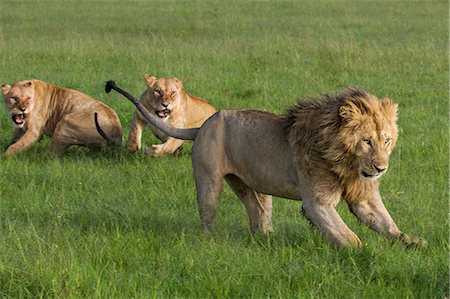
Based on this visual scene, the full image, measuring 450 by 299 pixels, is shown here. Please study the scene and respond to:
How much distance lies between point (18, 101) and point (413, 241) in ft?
13.7

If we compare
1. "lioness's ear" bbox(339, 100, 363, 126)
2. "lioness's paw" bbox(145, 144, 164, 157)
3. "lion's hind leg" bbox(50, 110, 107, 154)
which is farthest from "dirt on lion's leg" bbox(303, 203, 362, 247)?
"lion's hind leg" bbox(50, 110, 107, 154)

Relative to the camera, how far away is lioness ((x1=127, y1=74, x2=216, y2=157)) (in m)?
7.35

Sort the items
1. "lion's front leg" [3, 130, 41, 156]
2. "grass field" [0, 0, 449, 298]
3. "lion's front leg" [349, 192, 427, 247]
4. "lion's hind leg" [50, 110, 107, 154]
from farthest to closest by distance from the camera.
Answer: "lion's hind leg" [50, 110, 107, 154] < "lion's front leg" [3, 130, 41, 156] < "lion's front leg" [349, 192, 427, 247] < "grass field" [0, 0, 449, 298]

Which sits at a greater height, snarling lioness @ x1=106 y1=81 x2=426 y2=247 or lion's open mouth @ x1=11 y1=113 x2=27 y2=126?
snarling lioness @ x1=106 y1=81 x2=426 y2=247

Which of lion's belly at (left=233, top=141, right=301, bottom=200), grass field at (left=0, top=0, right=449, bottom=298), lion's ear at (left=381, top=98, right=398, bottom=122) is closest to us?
grass field at (left=0, top=0, right=449, bottom=298)

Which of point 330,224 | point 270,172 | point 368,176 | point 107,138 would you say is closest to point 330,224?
point 330,224

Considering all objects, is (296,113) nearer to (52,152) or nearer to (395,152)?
(395,152)

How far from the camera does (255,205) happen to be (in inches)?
195

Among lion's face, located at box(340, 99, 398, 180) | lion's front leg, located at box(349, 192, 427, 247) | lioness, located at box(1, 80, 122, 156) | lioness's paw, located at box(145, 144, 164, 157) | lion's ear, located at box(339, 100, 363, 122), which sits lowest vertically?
lioness's paw, located at box(145, 144, 164, 157)

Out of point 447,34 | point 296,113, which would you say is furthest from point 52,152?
point 447,34

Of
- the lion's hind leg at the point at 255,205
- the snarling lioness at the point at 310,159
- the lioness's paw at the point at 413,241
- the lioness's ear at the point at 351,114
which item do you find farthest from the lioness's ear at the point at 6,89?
the lioness's paw at the point at 413,241

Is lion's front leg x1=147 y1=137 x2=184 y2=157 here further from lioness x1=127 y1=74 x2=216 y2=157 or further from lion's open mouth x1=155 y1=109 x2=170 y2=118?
lion's open mouth x1=155 y1=109 x2=170 y2=118

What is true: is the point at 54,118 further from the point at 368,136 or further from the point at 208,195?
the point at 368,136

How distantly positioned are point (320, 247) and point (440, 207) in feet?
4.19
